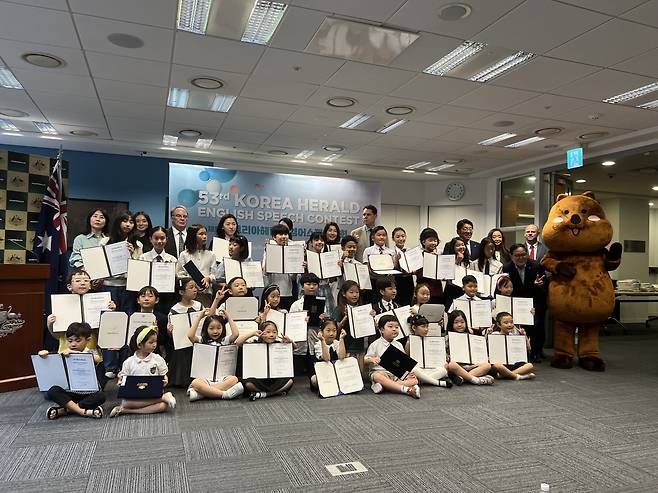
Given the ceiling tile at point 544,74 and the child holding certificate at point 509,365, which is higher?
the ceiling tile at point 544,74

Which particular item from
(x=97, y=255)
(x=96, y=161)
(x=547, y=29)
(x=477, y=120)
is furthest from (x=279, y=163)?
(x=547, y=29)

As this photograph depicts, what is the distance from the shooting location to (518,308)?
5.49m

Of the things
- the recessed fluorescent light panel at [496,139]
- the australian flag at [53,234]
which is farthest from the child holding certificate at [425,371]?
the recessed fluorescent light panel at [496,139]

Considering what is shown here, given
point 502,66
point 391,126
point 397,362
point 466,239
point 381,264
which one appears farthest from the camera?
point 391,126

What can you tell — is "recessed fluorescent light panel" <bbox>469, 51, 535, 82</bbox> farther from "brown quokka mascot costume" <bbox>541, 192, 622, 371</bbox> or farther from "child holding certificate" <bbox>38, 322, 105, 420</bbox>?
"child holding certificate" <bbox>38, 322, 105, 420</bbox>

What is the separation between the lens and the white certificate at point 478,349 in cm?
489

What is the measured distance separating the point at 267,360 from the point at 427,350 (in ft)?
5.12

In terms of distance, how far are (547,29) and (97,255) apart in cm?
428

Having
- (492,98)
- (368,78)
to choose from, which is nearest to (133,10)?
(368,78)

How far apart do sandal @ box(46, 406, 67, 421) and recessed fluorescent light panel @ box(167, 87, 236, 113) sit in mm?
3621

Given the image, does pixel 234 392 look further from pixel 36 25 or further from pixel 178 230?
pixel 36 25

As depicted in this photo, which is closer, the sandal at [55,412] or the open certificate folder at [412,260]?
the sandal at [55,412]

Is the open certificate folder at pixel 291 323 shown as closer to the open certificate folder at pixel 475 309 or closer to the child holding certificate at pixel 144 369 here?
the child holding certificate at pixel 144 369

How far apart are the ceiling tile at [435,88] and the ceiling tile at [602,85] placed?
103 centimetres
